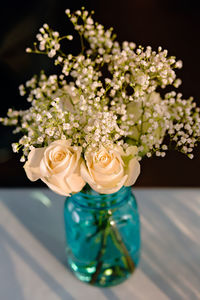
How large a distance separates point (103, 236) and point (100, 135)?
30 centimetres

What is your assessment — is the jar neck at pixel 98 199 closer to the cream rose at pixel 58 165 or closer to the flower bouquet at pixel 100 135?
the flower bouquet at pixel 100 135

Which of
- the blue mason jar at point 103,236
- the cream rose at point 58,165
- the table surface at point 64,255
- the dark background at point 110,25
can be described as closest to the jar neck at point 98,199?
the blue mason jar at point 103,236

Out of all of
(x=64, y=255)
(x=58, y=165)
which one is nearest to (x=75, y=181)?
(x=58, y=165)

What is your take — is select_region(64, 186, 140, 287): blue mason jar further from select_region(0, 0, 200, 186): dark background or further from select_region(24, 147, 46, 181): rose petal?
select_region(0, 0, 200, 186): dark background

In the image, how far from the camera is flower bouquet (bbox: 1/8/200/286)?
1.86 ft

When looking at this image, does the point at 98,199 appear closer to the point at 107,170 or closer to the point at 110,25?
the point at 107,170

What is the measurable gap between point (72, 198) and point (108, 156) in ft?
0.69

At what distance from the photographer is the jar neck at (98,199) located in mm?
700

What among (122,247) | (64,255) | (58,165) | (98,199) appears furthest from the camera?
(64,255)

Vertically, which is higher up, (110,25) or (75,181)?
(110,25)

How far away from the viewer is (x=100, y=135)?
0.56 metres

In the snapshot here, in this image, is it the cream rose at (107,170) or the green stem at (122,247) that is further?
the green stem at (122,247)

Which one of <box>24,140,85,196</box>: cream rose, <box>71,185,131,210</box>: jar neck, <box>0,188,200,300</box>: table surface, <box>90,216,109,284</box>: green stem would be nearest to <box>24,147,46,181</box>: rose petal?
<box>24,140,85,196</box>: cream rose

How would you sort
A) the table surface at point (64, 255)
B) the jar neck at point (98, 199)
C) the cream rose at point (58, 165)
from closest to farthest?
the cream rose at point (58, 165) → the jar neck at point (98, 199) → the table surface at point (64, 255)
